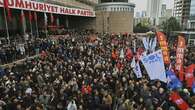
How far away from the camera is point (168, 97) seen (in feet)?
35.9

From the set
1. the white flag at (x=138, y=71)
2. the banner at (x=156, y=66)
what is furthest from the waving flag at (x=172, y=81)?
the white flag at (x=138, y=71)

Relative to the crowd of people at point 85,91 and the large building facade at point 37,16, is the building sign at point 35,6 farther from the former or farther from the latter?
the crowd of people at point 85,91

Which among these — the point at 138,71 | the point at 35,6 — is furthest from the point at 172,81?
the point at 35,6

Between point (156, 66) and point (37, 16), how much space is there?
29.8m

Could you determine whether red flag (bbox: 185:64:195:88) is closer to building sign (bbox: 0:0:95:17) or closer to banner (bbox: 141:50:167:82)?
banner (bbox: 141:50:167:82)

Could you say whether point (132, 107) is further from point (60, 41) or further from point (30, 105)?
point (60, 41)

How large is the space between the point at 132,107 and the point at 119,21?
172ft

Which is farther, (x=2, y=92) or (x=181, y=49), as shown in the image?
(x=181, y=49)

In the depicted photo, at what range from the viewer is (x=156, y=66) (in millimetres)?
11812

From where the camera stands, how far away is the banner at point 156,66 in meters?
11.6

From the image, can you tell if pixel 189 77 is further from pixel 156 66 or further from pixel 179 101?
pixel 179 101

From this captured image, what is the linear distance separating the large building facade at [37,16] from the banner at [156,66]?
14207mm

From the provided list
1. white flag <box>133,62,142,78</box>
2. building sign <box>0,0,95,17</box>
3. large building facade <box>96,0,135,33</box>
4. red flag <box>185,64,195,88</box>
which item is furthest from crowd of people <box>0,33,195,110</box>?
large building facade <box>96,0,135,33</box>

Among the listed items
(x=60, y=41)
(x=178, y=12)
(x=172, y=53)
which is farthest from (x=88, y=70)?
(x=178, y=12)
